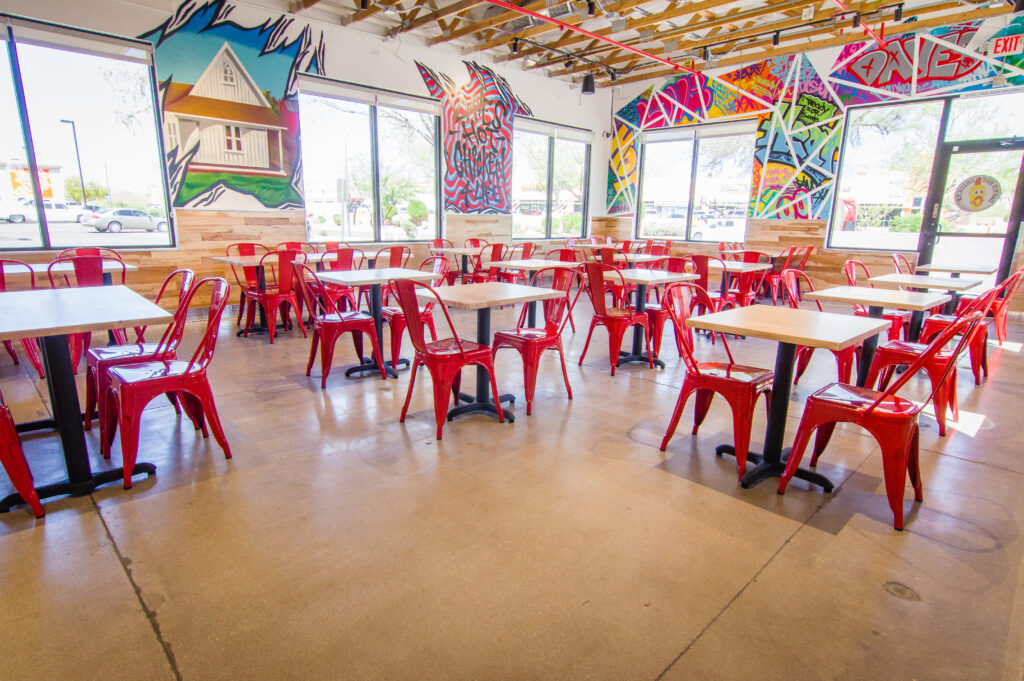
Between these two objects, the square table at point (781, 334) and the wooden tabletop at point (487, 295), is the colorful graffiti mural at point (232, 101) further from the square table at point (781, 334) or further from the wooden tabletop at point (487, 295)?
the square table at point (781, 334)

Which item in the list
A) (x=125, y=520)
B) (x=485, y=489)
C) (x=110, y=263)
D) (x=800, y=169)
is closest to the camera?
(x=125, y=520)

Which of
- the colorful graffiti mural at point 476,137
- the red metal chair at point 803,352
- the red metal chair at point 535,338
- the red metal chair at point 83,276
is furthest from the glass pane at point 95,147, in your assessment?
the red metal chair at point 803,352

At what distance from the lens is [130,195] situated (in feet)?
21.3

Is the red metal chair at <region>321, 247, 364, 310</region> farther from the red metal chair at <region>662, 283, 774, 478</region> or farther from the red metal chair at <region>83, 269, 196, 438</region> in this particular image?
the red metal chair at <region>662, 283, 774, 478</region>

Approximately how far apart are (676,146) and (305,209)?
6945 millimetres

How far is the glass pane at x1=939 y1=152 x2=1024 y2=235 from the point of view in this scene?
769cm

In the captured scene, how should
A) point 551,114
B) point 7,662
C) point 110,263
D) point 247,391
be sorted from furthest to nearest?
point 551,114, point 110,263, point 247,391, point 7,662

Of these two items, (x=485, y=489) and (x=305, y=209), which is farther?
(x=305, y=209)

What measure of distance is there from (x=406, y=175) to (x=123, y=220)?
390cm

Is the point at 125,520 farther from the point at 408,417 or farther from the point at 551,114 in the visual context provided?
the point at 551,114

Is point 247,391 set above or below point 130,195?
below

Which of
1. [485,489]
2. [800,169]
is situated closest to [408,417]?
[485,489]

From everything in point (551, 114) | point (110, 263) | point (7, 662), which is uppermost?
point (551, 114)

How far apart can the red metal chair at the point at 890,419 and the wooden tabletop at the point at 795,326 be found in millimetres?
273
